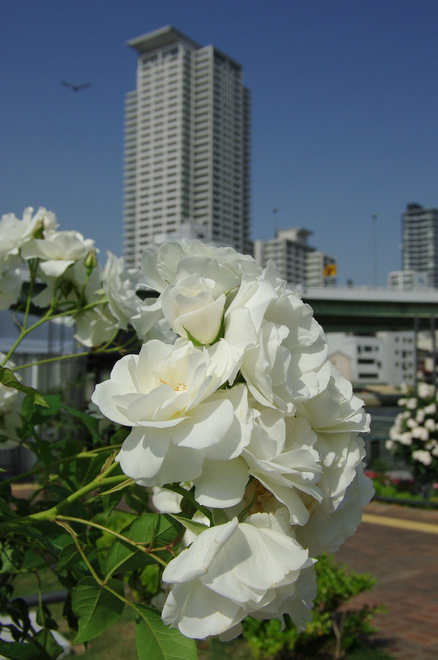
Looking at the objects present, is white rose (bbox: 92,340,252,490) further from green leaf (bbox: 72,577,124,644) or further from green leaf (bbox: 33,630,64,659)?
green leaf (bbox: 33,630,64,659)

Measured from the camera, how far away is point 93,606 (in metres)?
0.58

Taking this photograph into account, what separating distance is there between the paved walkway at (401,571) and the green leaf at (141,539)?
386 centimetres

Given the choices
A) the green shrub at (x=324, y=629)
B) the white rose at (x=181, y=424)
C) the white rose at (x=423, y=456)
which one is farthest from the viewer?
the white rose at (x=423, y=456)

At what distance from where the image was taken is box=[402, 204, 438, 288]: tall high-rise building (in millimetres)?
150625

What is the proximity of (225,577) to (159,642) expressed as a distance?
0.46 feet

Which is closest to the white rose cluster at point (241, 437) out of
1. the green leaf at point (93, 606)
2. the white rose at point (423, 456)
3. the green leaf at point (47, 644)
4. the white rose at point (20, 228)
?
the green leaf at point (93, 606)

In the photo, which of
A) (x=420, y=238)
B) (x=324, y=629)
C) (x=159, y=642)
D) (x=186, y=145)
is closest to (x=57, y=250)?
(x=159, y=642)

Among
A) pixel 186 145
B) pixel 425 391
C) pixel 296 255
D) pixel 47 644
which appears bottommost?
pixel 425 391

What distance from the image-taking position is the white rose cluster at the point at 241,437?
46cm

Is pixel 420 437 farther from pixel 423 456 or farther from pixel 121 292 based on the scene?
pixel 121 292

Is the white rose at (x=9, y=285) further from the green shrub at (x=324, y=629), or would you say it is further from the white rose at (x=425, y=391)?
the white rose at (x=425, y=391)

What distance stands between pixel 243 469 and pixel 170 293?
17cm

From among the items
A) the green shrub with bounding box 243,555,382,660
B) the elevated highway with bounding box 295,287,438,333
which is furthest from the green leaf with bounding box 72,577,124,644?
the elevated highway with bounding box 295,287,438,333

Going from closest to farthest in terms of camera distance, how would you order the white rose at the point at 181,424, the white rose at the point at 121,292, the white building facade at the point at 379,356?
1. the white rose at the point at 181,424
2. the white rose at the point at 121,292
3. the white building facade at the point at 379,356
